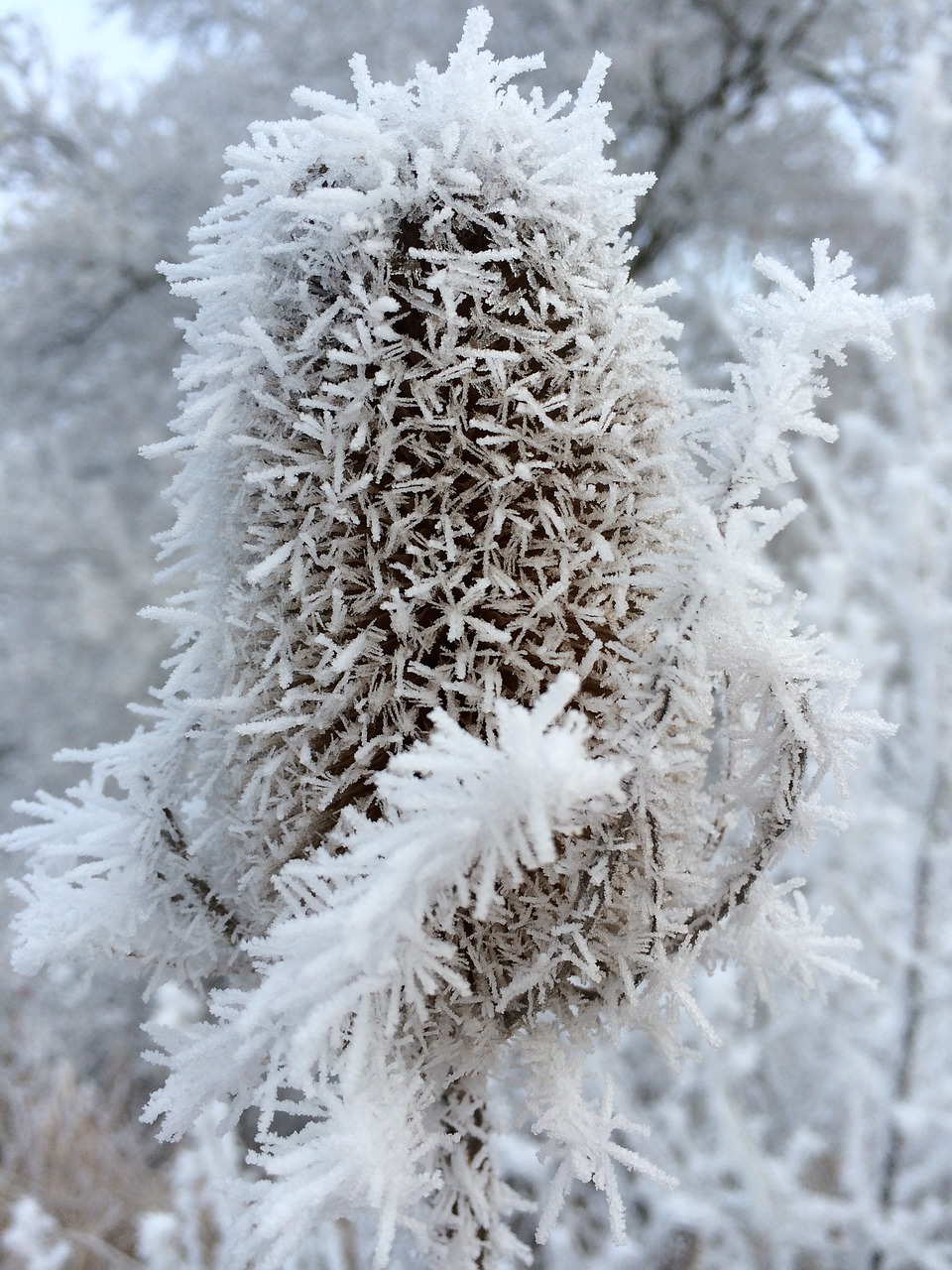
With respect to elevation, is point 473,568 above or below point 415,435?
below

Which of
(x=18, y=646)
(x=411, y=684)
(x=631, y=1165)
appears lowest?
(x=631, y=1165)

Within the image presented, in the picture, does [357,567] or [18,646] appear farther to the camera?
[18,646]

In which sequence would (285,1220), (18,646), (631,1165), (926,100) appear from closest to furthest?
(285,1220)
(631,1165)
(926,100)
(18,646)

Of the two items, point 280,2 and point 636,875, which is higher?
point 280,2

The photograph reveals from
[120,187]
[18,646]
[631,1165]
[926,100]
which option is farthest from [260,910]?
[18,646]

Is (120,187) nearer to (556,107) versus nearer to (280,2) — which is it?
(280,2)

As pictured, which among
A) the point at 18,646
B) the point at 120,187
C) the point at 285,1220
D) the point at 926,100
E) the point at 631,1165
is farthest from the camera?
the point at 18,646
